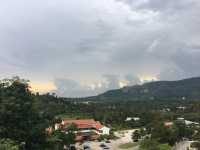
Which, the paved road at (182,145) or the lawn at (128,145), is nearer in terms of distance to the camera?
the paved road at (182,145)

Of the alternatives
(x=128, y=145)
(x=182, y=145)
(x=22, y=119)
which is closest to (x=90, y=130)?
(x=128, y=145)

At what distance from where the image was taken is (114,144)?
114m

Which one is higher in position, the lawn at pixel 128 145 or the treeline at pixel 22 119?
the treeline at pixel 22 119

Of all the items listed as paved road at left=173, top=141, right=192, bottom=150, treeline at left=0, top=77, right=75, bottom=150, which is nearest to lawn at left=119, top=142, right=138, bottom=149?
paved road at left=173, top=141, right=192, bottom=150

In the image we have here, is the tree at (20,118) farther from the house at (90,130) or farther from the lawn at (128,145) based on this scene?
the house at (90,130)

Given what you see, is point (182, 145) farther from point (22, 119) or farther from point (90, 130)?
point (22, 119)

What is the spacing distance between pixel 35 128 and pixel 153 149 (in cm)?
4203

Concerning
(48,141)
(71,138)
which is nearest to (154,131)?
(71,138)

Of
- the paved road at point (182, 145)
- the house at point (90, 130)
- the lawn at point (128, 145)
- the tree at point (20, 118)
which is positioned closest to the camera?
the tree at point (20, 118)

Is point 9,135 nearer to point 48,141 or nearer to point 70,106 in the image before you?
point 48,141

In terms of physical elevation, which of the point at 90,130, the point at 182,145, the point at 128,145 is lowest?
the point at 182,145

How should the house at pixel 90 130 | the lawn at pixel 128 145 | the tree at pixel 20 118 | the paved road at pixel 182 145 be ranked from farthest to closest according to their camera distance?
the house at pixel 90 130
the lawn at pixel 128 145
the paved road at pixel 182 145
the tree at pixel 20 118

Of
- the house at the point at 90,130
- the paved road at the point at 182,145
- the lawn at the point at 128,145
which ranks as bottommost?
the paved road at the point at 182,145

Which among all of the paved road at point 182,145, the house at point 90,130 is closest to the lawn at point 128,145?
the paved road at point 182,145
